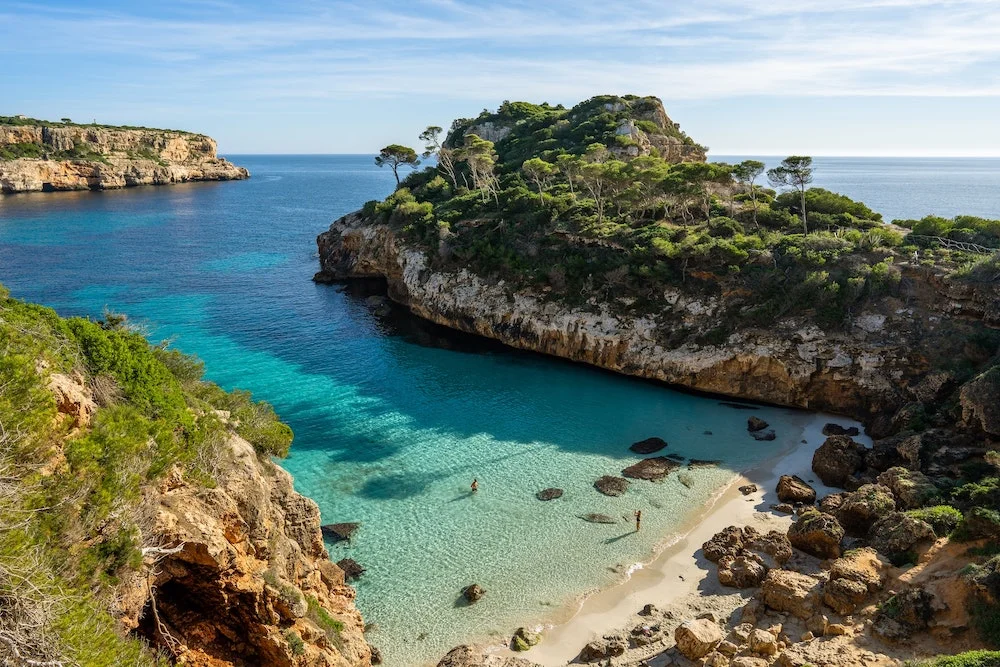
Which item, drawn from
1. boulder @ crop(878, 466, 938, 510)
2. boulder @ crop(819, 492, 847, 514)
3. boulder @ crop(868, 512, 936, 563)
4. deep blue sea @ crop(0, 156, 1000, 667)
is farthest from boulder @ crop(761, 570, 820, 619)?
boulder @ crop(878, 466, 938, 510)

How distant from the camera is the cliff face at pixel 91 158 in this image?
112 m

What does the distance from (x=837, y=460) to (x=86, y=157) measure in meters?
146

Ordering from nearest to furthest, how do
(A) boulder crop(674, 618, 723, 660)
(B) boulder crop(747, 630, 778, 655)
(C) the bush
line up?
(B) boulder crop(747, 630, 778, 655), (A) boulder crop(674, 618, 723, 660), (C) the bush

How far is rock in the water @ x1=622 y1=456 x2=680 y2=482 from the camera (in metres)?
25.0

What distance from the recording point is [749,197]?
46281 mm

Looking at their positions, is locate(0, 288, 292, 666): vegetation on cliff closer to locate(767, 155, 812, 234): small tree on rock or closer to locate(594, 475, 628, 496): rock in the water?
locate(594, 475, 628, 496): rock in the water

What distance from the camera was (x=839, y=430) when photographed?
28.4m

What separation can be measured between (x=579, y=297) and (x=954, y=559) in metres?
25.1

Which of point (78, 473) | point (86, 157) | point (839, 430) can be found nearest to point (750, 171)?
point (839, 430)

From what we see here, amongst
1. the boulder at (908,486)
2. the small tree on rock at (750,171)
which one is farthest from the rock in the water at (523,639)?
the small tree on rock at (750,171)

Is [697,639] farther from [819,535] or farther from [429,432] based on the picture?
[429,432]

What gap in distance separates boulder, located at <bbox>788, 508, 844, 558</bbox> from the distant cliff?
141 meters

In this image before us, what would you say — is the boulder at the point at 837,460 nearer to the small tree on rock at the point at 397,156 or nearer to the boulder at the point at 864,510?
the boulder at the point at 864,510

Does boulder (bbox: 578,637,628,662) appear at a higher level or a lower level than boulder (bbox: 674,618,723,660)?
lower
